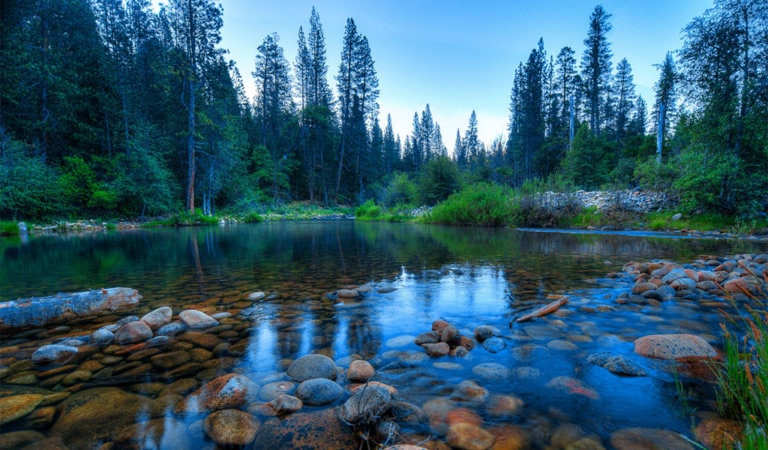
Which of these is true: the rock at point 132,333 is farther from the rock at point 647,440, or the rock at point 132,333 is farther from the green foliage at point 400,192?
the green foliage at point 400,192

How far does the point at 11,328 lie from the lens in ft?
9.56

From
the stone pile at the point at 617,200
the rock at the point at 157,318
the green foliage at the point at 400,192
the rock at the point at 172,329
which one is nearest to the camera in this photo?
the rock at the point at 172,329

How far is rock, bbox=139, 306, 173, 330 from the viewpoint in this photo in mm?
2902

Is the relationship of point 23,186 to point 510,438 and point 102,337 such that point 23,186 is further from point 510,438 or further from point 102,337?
point 510,438

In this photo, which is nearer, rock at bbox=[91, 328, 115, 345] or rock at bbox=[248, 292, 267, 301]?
rock at bbox=[91, 328, 115, 345]

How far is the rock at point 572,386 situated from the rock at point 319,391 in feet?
4.16

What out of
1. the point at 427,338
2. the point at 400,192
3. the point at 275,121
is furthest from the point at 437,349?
the point at 275,121

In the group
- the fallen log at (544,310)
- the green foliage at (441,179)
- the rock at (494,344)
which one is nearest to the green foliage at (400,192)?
the green foliage at (441,179)

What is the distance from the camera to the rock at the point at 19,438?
4.61 feet

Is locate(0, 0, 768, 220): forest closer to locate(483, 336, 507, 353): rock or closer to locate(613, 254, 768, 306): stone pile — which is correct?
locate(613, 254, 768, 306): stone pile

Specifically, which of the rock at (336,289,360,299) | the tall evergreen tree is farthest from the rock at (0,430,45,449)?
the tall evergreen tree

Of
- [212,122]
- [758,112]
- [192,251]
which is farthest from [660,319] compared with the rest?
[212,122]

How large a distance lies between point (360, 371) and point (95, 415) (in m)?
1.41

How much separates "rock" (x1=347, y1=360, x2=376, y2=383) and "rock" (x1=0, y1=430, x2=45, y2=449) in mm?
1488
